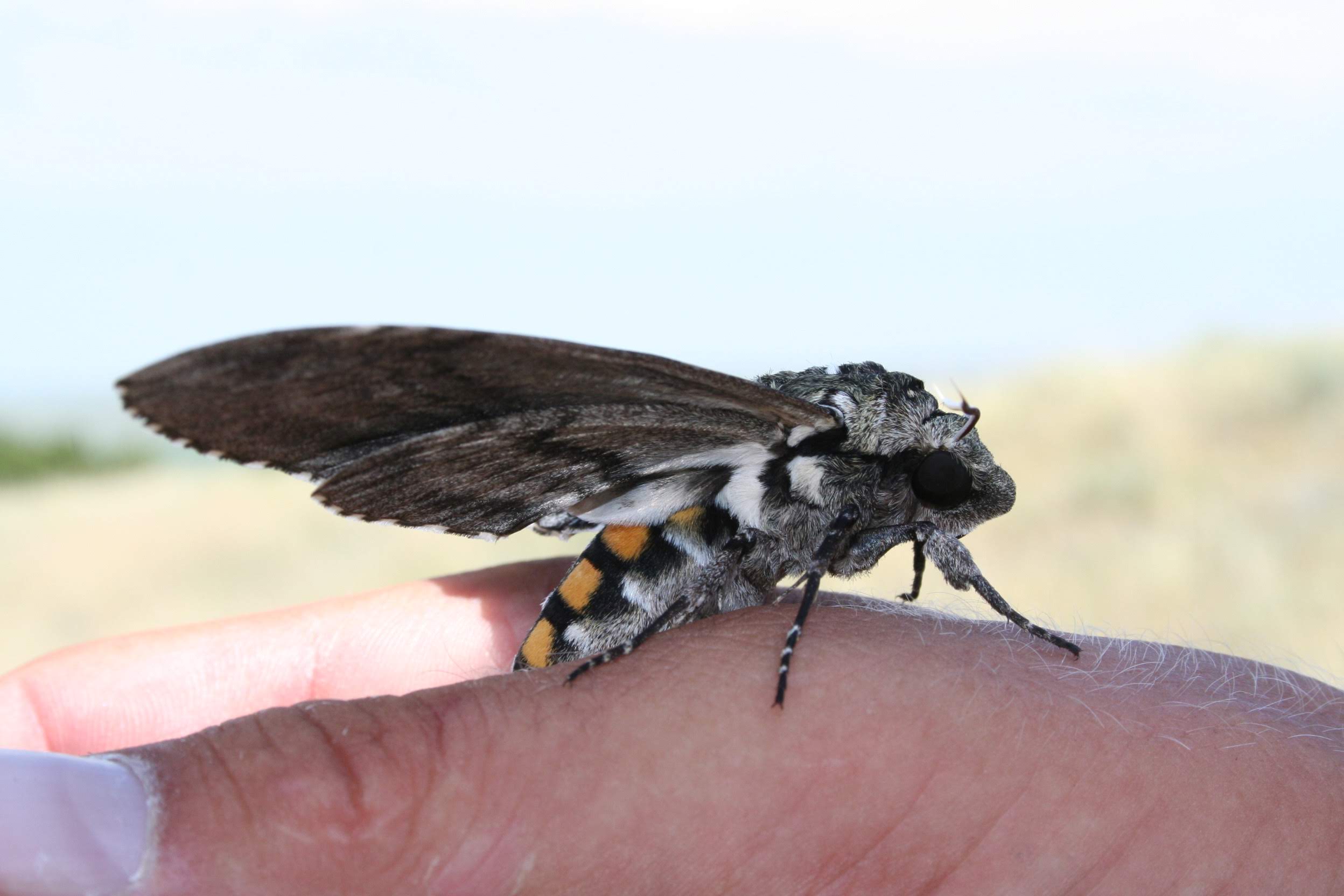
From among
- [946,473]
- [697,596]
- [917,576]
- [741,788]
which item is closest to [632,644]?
[697,596]

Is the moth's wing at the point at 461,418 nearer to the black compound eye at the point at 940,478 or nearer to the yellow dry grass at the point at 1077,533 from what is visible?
the black compound eye at the point at 940,478

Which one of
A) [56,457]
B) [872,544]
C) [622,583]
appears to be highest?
[872,544]

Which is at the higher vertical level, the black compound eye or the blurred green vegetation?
the black compound eye

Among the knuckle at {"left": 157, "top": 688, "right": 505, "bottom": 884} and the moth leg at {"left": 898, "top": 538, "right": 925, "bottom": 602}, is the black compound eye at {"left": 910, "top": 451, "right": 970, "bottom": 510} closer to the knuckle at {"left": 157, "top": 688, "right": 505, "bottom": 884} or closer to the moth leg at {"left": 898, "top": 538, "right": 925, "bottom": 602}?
the moth leg at {"left": 898, "top": 538, "right": 925, "bottom": 602}

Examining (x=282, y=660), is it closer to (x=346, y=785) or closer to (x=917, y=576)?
(x=346, y=785)

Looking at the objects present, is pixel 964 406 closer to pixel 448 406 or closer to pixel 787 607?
pixel 787 607

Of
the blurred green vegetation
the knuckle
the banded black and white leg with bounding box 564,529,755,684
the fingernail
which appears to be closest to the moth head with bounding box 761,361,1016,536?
the banded black and white leg with bounding box 564,529,755,684
